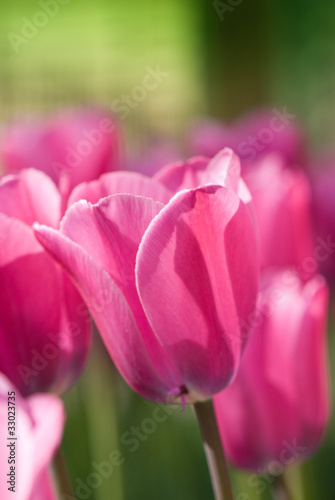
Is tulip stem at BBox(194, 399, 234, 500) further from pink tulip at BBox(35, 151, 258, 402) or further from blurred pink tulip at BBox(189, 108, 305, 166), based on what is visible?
blurred pink tulip at BBox(189, 108, 305, 166)

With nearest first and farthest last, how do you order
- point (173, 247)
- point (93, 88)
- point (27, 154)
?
Result: point (173, 247)
point (27, 154)
point (93, 88)

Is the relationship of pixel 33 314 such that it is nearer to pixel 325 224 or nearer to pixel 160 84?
pixel 325 224

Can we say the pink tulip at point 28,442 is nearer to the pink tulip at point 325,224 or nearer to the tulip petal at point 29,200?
the tulip petal at point 29,200

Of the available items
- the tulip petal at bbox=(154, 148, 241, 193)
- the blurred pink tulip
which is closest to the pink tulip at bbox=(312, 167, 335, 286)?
the blurred pink tulip

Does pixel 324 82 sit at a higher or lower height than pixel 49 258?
lower

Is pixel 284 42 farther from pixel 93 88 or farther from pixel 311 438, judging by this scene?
pixel 311 438

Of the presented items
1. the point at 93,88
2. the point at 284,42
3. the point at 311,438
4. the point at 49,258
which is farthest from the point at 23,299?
the point at 284,42

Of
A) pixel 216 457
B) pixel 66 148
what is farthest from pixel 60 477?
pixel 66 148
